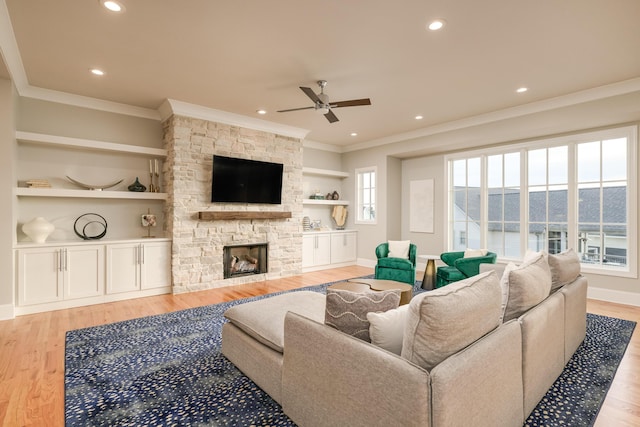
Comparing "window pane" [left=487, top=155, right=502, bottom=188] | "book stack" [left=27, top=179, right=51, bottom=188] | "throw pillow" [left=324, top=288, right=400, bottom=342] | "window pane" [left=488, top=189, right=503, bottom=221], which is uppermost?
"window pane" [left=487, top=155, right=502, bottom=188]

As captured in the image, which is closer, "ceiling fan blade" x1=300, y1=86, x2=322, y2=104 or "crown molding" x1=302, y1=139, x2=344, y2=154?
"ceiling fan blade" x1=300, y1=86, x2=322, y2=104

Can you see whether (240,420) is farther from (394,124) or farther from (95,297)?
(394,124)

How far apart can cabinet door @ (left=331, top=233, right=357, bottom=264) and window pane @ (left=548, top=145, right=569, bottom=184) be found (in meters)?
3.93

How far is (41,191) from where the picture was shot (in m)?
4.14

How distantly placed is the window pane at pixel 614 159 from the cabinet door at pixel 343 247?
454cm

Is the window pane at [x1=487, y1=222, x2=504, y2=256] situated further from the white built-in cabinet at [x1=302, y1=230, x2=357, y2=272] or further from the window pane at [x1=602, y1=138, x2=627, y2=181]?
the white built-in cabinet at [x1=302, y1=230, x2=357, y2=272]

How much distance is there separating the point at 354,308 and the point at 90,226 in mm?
4632

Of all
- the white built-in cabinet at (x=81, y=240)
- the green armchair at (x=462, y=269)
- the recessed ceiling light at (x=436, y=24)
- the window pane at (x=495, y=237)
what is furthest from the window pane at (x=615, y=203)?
the white built-in cabinet at (x=81, y=240)

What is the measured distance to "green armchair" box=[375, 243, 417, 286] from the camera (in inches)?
196

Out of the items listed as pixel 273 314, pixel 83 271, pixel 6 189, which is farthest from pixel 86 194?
pixel 273 314

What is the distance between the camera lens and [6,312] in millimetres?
3689

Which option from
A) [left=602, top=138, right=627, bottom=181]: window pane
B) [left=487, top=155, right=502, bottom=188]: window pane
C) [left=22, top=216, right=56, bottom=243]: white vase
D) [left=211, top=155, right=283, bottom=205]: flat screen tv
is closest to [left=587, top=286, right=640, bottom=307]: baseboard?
[left=602, top=138, right=627, bottom=181]: window pane

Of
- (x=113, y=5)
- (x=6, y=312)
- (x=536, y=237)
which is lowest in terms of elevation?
(x=6, y=312)

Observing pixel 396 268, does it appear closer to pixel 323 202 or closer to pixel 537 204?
pixel 537 204
